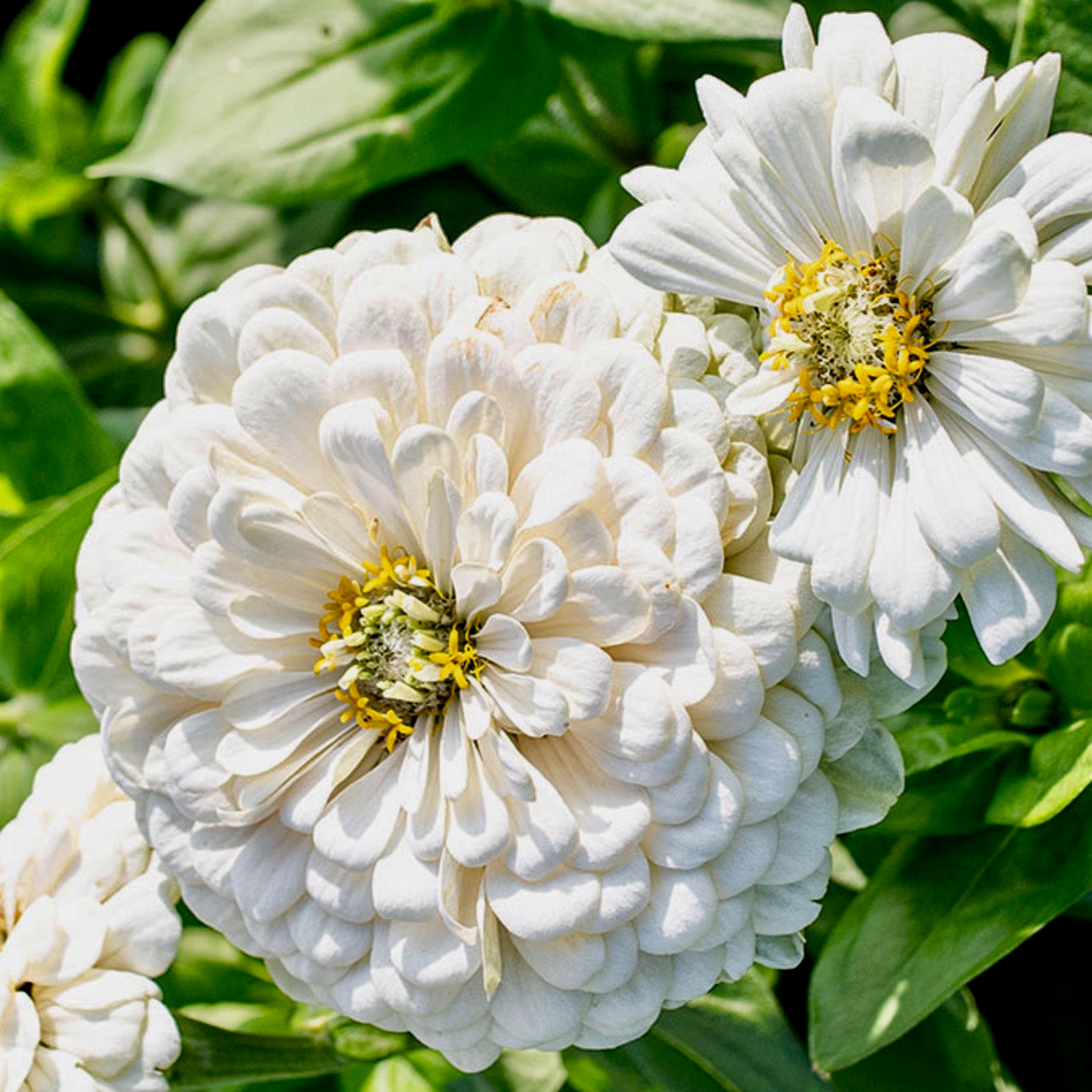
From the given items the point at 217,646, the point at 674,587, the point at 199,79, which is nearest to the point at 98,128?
the point at 199,79

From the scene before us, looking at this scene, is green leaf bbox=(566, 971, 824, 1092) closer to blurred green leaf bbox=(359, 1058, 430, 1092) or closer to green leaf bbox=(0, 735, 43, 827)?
blurred green leaf bbox=(359, 1058, 430, 1092)

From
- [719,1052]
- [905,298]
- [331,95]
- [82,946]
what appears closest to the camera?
[905,298]

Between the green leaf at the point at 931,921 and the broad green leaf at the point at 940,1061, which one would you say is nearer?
the green leaf at the point at 931,921

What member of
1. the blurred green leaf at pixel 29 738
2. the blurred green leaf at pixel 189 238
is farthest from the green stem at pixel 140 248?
the blurred green leaf at pixel 29 738

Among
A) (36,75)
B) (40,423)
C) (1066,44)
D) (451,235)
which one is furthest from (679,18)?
(36,75)

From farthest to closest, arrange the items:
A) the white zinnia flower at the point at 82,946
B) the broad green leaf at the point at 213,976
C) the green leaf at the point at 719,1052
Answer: the broad green leaf at the point at 213,976, the green leaf at the point at 719,1052, the white zinnia flower at the point at 82,946

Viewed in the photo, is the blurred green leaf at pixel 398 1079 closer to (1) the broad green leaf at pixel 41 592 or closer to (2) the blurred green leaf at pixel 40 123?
(1) the broad green leaf at pixel 41 592

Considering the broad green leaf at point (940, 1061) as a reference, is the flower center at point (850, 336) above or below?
above

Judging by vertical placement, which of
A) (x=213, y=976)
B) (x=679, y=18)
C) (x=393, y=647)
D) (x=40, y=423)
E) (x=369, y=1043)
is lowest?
(x=213, y=976)

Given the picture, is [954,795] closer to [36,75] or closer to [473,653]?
[473,653]
